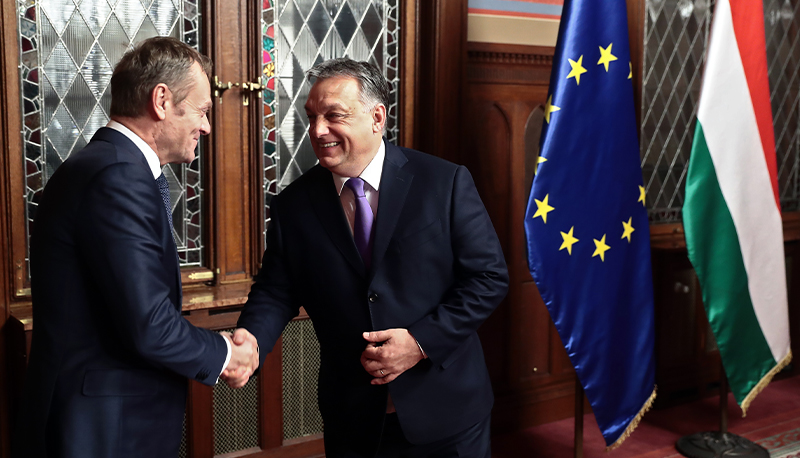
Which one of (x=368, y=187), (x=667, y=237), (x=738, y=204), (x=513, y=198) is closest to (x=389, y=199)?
(x=368, y=187)

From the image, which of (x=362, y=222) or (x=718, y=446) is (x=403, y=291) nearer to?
(x=362, y=222)

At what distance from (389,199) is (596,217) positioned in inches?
49.3

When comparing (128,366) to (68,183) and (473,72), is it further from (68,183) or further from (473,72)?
(473,72)

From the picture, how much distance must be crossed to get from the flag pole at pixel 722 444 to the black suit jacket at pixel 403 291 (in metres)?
1.83

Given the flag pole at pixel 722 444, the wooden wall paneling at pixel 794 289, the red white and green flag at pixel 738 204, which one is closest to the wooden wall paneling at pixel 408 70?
the red white and green flag at pixel 738 204

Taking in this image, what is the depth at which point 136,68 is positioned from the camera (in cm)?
169

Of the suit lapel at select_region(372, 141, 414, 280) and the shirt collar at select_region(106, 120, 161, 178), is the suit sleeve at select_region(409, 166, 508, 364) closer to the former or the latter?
the suit lapel at select_region(372, 141, 414, 280)

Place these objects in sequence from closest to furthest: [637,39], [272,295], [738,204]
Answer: [272,295], [738,204], [637,39]

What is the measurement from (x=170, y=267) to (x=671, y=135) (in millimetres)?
3130

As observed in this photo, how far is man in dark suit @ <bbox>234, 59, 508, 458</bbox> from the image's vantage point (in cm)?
189

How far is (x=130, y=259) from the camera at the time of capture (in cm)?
155

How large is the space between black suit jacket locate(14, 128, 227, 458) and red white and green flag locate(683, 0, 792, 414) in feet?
7.46

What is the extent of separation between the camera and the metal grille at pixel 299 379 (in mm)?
3076

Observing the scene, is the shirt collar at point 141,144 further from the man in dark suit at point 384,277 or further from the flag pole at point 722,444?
the flag pole at point 722,444
